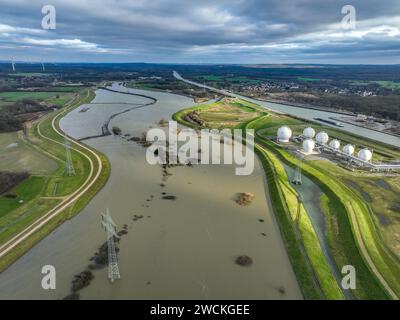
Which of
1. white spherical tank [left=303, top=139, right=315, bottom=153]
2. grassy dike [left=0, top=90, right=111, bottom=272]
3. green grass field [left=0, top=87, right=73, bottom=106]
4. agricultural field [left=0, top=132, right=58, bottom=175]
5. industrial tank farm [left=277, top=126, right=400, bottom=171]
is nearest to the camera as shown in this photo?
grassy dike [left=0, top=90, right=111, bottom=272]

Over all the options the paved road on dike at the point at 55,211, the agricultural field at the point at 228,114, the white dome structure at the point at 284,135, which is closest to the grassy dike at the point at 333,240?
the white dome structure at the point at 284,135

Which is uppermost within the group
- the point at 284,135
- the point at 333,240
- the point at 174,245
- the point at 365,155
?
the point at 284,135

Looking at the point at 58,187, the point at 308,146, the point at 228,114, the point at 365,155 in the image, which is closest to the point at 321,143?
the point at 308,146

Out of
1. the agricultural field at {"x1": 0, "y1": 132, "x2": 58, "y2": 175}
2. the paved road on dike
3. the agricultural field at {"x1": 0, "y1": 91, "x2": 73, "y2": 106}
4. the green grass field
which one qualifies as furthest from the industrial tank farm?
the agricultural field at {"x1": 0, "y1": 91, "x2": 73, "y2": 106}

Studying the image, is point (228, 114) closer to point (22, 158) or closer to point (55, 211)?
point (22, 158)

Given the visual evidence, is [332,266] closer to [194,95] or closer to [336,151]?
[336,151]

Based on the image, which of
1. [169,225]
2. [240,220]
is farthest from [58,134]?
[240,220]

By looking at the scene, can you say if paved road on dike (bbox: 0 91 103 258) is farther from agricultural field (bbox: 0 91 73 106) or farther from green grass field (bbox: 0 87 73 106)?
green grass field (bbox: 0 87 73 106)

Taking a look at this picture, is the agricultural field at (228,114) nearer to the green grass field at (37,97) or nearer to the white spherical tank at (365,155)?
the white spherical tank at (365,155)
